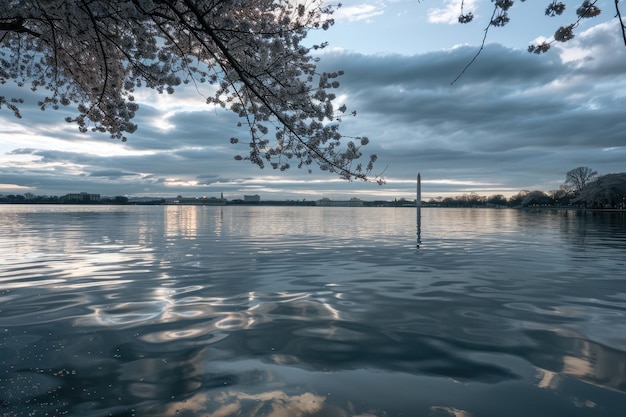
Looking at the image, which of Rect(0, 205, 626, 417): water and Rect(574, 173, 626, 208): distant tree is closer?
Rect(0, 205, 626, 417): water

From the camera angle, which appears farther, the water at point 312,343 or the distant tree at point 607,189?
the distant tree at point 607,189

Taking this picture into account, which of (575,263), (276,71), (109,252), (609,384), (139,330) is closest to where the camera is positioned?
(609,384)

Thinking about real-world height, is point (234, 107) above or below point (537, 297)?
above

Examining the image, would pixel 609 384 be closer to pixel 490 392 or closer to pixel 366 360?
pixel 490 392

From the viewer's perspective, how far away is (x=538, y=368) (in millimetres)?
5633

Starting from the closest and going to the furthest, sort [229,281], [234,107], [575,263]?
1. [234,107]
2. [229,281]
3. [575,263]

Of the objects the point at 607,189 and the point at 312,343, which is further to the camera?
the point at 607,189

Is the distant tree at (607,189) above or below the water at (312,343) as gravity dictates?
above

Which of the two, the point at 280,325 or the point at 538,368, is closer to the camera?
the point at 538,368

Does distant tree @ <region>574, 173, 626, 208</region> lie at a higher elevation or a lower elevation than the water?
higher

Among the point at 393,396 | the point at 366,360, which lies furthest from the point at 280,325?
the point at 393,396

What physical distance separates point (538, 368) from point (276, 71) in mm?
6991

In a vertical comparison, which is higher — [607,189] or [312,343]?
[607,189]

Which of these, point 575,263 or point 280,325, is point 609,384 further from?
point 575,263
